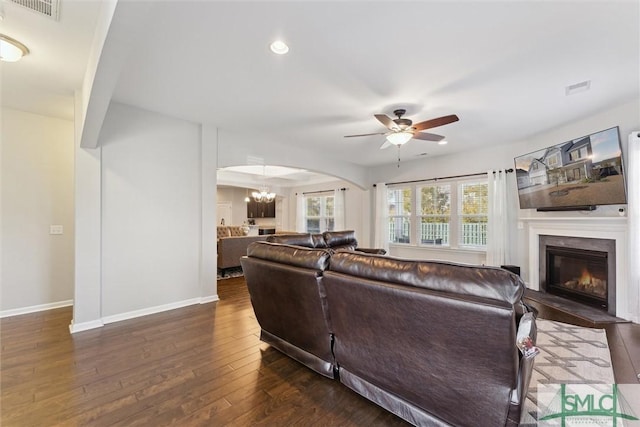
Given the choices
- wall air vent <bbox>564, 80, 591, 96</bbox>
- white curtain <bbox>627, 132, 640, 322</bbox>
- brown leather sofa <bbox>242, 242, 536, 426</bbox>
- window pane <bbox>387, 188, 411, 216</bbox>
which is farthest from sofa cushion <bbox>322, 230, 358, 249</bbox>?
white curtain <bbox>627, 132, 640, 322</bbox>

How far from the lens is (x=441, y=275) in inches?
59.1

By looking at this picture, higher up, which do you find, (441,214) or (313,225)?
(441,214)

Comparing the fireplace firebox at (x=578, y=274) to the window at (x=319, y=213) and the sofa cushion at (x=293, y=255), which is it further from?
the window at (x=319, y=213)

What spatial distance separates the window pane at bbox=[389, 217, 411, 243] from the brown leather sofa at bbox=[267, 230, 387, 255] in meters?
2.32

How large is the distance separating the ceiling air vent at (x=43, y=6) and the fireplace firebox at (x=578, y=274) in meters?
6.31

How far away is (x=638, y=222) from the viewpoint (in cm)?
328

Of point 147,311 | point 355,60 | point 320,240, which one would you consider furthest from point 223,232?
point 355,60

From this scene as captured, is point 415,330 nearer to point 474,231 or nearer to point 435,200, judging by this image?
point 474,231

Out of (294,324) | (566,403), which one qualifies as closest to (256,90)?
(294,324)

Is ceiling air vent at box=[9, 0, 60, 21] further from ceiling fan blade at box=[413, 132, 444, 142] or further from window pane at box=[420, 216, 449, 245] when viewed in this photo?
window pane at box=[420, 216, 449, 245]

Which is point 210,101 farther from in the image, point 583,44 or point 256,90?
point 583,44

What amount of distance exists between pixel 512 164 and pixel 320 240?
152 inches

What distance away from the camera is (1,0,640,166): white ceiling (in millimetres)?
1934

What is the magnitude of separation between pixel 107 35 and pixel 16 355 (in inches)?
114
